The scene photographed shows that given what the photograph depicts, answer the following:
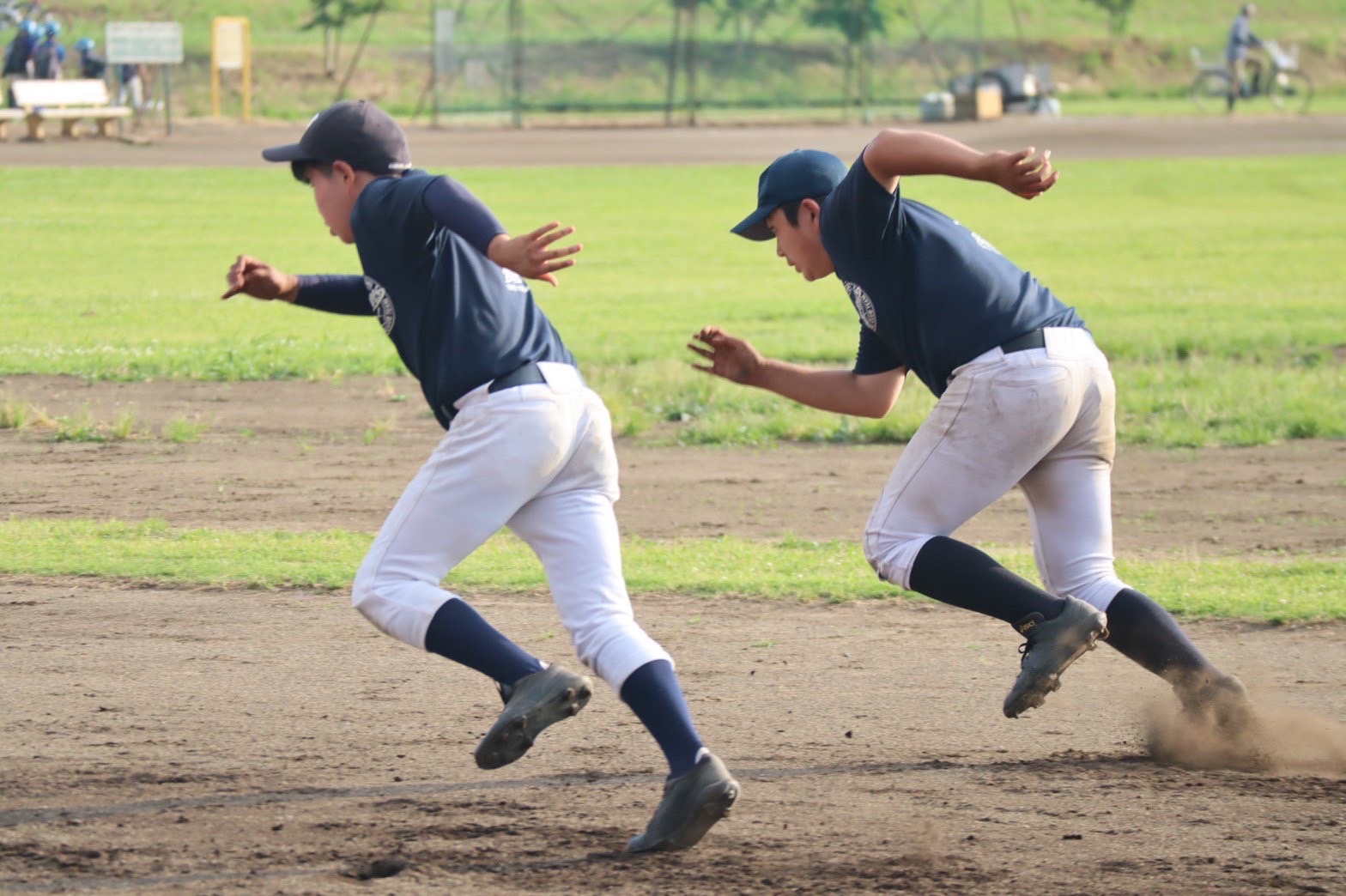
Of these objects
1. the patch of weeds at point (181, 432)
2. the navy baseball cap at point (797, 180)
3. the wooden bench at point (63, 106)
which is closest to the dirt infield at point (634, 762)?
the navy baseball cap at point (797, 180)

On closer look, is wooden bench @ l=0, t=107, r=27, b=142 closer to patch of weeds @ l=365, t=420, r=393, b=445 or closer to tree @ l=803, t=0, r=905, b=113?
tree @ l=803, t=0, r=905, b=113

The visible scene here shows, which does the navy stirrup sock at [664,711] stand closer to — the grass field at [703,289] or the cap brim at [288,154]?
the cap brim at [288,154]

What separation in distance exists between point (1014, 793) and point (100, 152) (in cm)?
2553

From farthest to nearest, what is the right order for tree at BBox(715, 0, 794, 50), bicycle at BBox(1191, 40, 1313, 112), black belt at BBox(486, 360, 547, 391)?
1. tree at BBox(715, 0, 794, 50)
2. bicycle at BBox(1191, 40, 1313, 112)
3. black belt at BBox(486, 360, 547, 391)

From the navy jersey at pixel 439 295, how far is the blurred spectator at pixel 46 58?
31.9 metres

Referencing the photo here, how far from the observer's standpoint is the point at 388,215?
406 centimetres

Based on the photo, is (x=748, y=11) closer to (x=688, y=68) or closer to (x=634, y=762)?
(x=688, y=68)

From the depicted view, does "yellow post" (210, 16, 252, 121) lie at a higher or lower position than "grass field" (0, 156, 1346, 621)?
higher

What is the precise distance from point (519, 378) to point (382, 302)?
44 centimetres

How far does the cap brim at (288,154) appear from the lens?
14.3 ft

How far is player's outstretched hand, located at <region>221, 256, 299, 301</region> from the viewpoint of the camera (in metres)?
4.59

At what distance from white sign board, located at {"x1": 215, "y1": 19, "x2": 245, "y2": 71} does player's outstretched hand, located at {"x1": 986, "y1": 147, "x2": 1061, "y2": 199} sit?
3373 centimetres

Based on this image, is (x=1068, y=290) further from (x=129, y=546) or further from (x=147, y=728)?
(x=147, y=728)

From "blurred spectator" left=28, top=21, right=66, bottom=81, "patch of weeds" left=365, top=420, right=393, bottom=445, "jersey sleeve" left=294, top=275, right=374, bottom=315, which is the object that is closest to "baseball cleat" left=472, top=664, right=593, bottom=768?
"jersey sleeve" left=294, top=275, right=374, bottom=315
